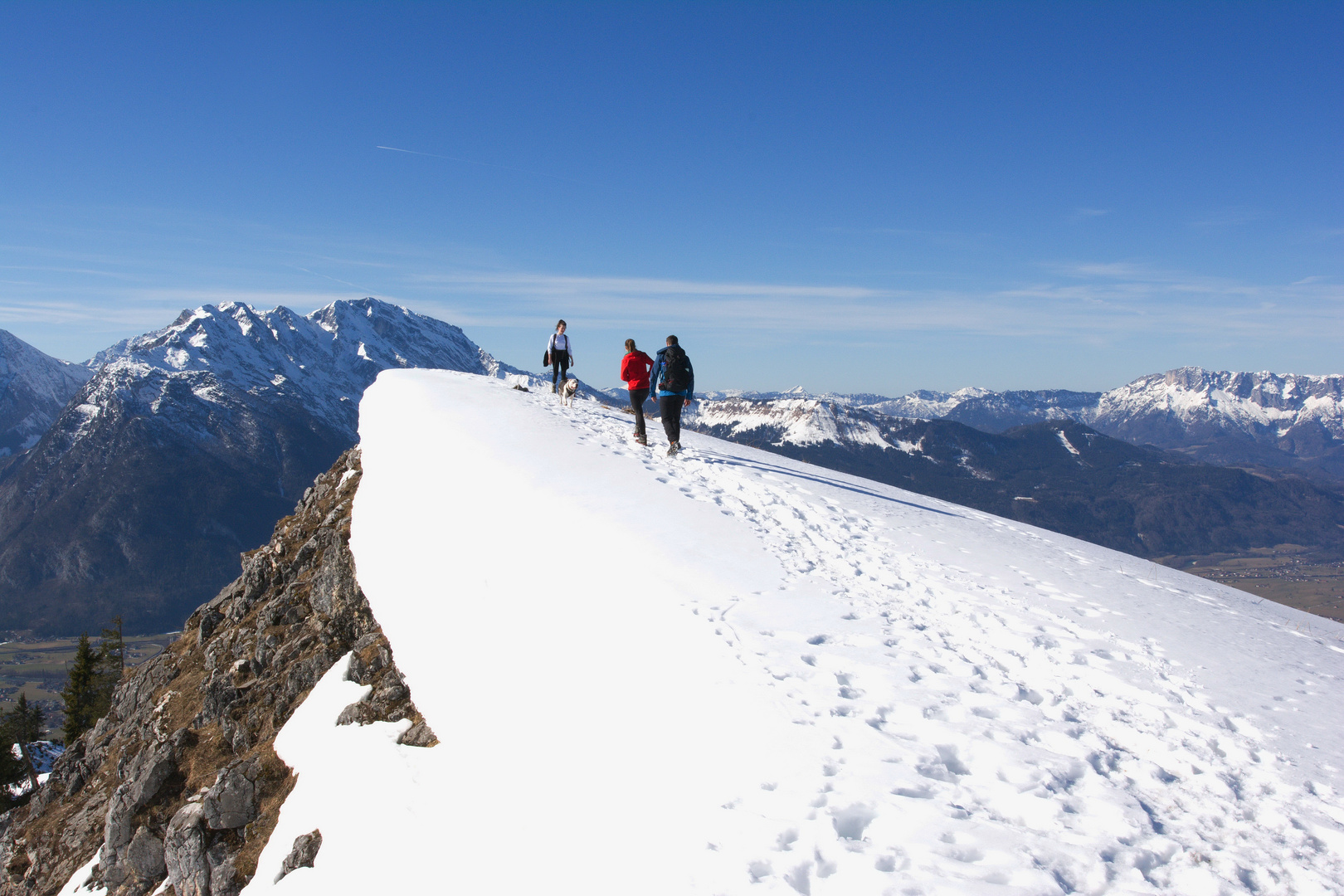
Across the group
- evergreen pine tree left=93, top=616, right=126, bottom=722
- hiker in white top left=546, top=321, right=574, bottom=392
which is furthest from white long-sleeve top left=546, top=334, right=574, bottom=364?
evergreen pine tree left=93, top=616, right=126, bottom=722

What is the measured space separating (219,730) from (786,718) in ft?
56.9

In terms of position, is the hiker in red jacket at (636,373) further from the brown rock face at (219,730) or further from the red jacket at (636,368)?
the brown rock face at (219,730)

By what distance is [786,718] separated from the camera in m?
7.00

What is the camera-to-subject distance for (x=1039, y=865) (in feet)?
18.1

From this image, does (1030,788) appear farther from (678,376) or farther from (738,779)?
(678,376)

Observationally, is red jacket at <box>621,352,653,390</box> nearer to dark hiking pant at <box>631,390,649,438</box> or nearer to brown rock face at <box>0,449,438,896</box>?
dark hiking pant at <box>631,390,649,438</box>

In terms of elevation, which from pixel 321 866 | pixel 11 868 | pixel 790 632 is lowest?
pixel 11 868

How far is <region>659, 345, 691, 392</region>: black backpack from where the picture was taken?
761 inches

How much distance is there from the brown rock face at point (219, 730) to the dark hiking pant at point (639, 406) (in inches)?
369

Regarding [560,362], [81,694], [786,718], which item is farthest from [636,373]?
[81,694]

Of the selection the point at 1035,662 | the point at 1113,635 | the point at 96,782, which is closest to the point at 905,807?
the point at 1035,662

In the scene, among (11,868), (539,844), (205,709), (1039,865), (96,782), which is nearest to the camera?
(1039,865)

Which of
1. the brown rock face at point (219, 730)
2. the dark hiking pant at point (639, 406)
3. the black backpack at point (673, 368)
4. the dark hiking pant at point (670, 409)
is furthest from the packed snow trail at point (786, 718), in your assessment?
the dark hiking pant at point (639, 406)

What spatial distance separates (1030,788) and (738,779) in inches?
121
